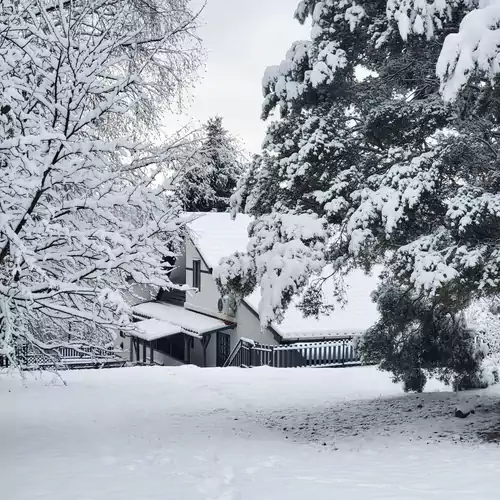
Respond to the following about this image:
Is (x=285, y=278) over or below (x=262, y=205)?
below

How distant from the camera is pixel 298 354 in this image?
1953cm

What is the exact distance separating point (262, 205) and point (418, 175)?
2.83 m

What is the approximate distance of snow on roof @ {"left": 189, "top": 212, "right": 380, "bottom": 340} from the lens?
2075cm

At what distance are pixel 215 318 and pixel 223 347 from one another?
134 cm

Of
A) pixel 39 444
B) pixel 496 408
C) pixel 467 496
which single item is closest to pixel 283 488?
pixel 467 496

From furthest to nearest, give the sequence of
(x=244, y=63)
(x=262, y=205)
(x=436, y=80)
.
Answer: (x=244, y=63) → (x=262, y=205) → (x=436, y=80)

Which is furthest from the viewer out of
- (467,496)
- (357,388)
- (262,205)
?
(357,388)

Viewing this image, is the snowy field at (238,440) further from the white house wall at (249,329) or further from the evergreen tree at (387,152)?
the white house wall at (249,329)

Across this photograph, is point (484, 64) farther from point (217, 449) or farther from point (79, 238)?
point (217, 449)

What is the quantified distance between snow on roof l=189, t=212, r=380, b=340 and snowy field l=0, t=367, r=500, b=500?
494cm

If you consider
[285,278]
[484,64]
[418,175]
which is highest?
[484,64]

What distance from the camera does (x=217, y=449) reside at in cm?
818

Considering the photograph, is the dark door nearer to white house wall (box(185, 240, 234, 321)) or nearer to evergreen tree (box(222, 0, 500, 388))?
white house wall (box(185, 240, 234, 321))

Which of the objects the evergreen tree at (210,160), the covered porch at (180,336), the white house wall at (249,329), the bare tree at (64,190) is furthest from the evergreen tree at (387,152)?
the covered porch at (180,336)
